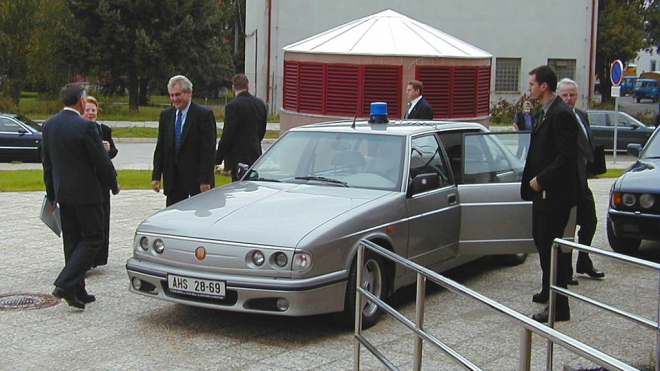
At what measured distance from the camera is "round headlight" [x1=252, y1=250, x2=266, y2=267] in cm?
677

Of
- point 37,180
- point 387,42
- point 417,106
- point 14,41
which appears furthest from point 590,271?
point 14,41

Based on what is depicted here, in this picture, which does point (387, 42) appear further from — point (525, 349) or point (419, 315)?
point (525, 349)

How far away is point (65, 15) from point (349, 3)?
506 inches

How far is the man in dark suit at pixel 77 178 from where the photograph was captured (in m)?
7.67

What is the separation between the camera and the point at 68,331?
7.17m

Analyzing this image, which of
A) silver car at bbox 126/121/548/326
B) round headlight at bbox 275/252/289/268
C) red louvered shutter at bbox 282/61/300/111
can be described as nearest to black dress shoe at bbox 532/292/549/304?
silver car at bbox 126/121/548/326

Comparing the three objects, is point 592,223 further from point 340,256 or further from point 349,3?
point 349,3

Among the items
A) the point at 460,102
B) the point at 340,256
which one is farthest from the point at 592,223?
the point at 460,102

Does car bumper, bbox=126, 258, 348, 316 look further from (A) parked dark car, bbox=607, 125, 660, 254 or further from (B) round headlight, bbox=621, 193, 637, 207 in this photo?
(B) round headlight, bbox=621, 193, 637, 207

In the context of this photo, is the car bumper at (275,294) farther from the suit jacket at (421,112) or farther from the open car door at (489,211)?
the suit jacket at (421,112)

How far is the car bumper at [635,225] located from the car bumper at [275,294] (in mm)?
4313

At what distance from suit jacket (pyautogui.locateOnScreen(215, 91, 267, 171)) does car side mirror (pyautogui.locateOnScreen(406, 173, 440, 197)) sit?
3.18 m

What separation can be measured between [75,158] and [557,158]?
3819mm

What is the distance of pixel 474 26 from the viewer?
4184 cm
